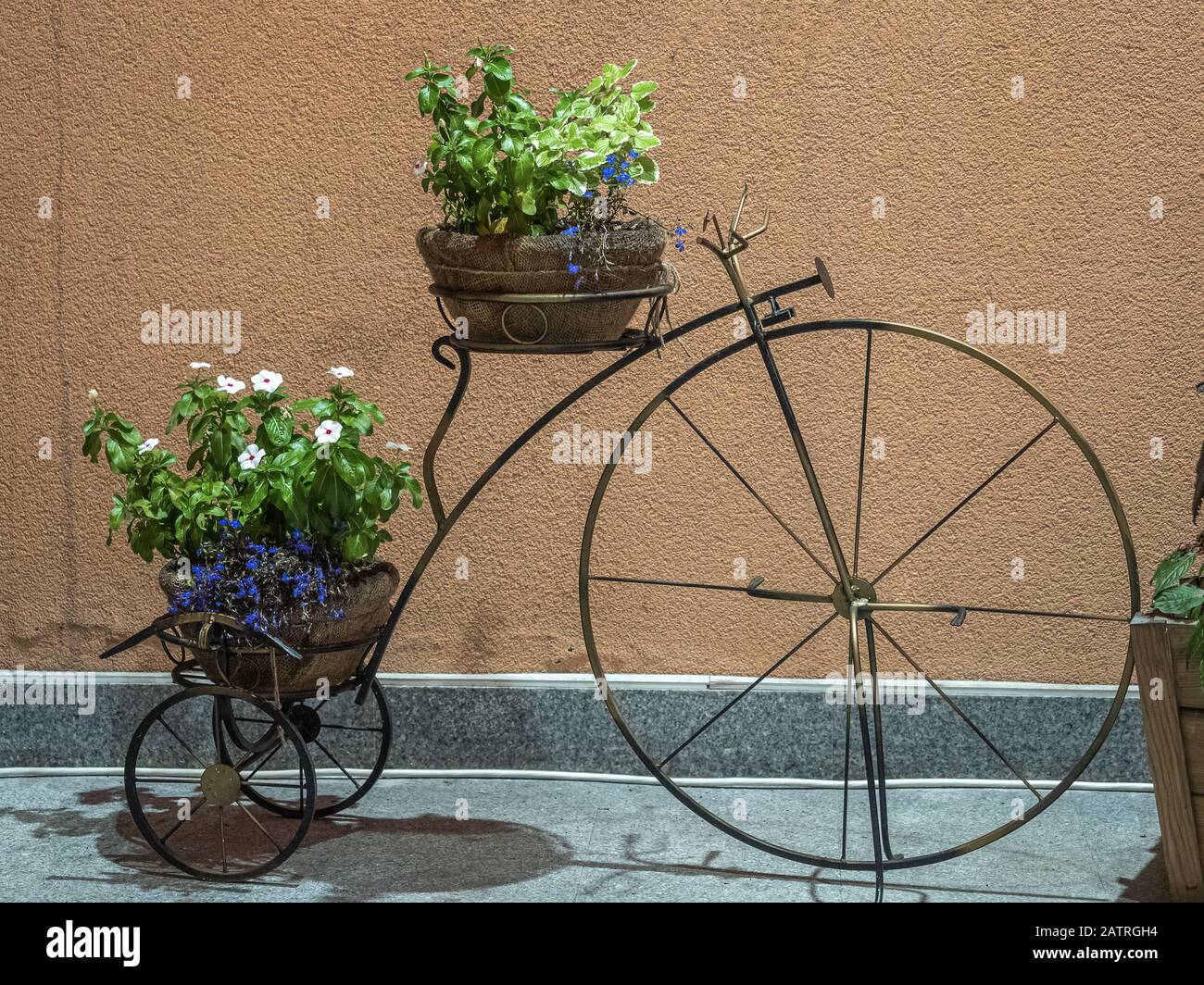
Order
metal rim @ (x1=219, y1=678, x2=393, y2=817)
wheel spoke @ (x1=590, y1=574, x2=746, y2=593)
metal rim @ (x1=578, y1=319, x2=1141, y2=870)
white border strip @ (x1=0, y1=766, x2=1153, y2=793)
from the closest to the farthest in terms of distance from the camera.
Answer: metal rim @ (x1=578, y1=319, x2=1141, y2=870) < wheel spoke @ (x1=590, y1=574, x2=746, y2=593) < metal rim @ (x1=219, y1=678, x2=393, y2=817) < white border strip @ (x1=0, y1=766, x2=1153, y2=793)

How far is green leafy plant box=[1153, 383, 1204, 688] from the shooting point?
91.2 inches

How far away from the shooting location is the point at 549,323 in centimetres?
236

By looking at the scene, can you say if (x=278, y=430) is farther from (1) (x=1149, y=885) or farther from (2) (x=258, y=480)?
(1) (x=1149, y=885)

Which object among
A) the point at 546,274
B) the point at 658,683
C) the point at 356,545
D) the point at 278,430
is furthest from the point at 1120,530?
the point at 278,430

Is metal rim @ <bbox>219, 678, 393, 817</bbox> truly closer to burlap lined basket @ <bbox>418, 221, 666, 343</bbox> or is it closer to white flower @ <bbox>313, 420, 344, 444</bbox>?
white flower @ <bbox>313, 420, 344, 444</bbox>

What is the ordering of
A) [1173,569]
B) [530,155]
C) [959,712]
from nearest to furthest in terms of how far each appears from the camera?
[530,155] < [1173,569] < [959,712]

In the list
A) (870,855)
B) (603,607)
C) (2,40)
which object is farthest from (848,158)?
(2,40)

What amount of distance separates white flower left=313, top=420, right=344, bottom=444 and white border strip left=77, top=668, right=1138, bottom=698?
0.70 metres

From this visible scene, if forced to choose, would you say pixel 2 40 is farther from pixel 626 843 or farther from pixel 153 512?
pixel 626 843

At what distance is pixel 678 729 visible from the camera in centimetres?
300

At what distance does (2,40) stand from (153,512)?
42.2 inches

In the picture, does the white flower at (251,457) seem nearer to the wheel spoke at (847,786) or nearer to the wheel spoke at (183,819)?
the wheel spoke at (183,819)

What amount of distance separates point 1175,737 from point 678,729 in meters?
0.97

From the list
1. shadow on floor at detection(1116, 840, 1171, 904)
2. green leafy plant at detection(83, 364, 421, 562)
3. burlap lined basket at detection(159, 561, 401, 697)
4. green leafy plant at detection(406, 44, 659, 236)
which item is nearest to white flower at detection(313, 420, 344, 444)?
green leafy plant at detection(83, 364, 421, 562)
